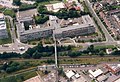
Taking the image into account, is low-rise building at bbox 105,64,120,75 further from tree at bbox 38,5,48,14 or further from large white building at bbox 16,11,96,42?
tree at bbox 38,5,48,14

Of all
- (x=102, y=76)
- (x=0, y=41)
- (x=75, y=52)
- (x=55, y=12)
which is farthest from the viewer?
(x=55, y=12)

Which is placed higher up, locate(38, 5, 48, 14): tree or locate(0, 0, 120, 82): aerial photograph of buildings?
locate(38, 5, 48, 14): tree

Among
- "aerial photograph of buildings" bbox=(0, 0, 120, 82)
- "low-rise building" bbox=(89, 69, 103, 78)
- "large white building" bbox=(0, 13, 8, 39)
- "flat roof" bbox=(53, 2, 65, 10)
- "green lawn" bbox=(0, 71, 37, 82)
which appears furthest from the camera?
"flat roof" bbox=(53, 2, 65, 10)

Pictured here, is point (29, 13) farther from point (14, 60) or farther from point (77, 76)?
point (77, 76)

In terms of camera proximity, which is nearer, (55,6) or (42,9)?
(42,9)

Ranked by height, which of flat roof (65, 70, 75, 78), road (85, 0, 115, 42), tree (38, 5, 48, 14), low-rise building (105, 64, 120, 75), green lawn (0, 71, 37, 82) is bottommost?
green lawn (0, 71, 37, 82)

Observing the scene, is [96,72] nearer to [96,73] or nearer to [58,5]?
[96,73]

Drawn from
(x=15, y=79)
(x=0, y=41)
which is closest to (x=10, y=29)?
(x=0, y=41)

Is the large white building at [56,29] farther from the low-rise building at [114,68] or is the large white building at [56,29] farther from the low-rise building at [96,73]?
the low-rise building at [96,73]

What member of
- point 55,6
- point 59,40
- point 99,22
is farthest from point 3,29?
point 99,22

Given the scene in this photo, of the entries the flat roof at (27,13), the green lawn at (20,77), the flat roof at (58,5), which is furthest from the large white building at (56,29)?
the green lawn at (20,77)

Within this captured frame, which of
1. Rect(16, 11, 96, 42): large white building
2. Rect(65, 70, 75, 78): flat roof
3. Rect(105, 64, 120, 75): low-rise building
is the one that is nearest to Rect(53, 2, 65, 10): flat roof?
Rect(16, 11, 96, 42): large white building
